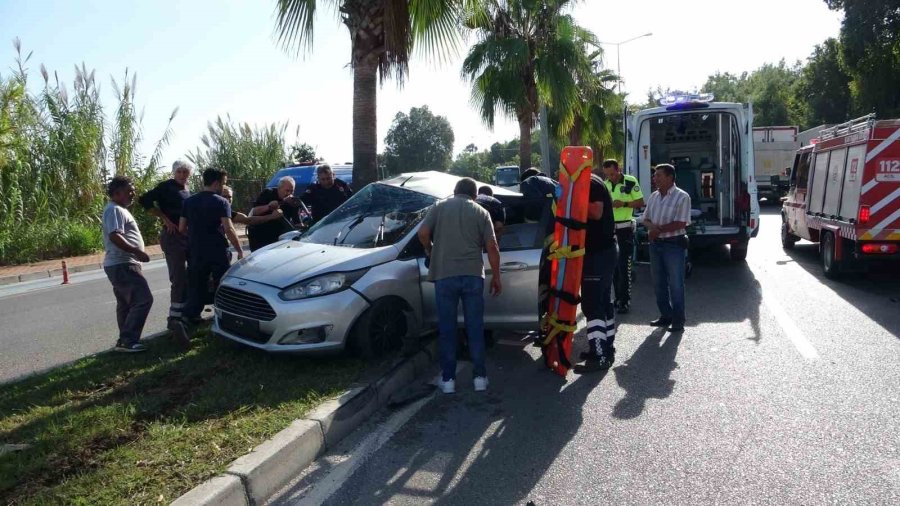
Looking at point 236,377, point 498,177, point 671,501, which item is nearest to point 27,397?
point 236,377

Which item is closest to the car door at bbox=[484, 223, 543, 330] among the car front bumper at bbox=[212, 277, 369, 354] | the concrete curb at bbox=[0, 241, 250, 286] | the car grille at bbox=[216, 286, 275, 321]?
the car front bumper at bbox=[212, 277, 369, 354]

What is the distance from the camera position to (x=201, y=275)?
665cm

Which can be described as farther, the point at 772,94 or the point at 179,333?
the point at 772,94

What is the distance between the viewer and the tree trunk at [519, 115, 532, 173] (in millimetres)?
18167

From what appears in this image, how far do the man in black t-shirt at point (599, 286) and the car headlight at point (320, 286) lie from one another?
198 cm

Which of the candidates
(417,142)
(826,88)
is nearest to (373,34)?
(826,88)

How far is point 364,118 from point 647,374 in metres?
5.05

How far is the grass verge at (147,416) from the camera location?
346 centimetres

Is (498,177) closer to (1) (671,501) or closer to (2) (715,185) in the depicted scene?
(2) (715,185)

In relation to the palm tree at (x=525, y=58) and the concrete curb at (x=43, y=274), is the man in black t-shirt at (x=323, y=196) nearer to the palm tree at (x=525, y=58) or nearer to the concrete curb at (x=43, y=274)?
the concrete curb at (x=43, y=274)

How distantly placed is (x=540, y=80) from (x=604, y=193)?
1186 cm

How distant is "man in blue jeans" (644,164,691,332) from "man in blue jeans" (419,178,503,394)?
2.46 meters

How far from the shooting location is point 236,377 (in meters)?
5.19

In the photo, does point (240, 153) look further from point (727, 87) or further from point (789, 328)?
point (727, 87)
